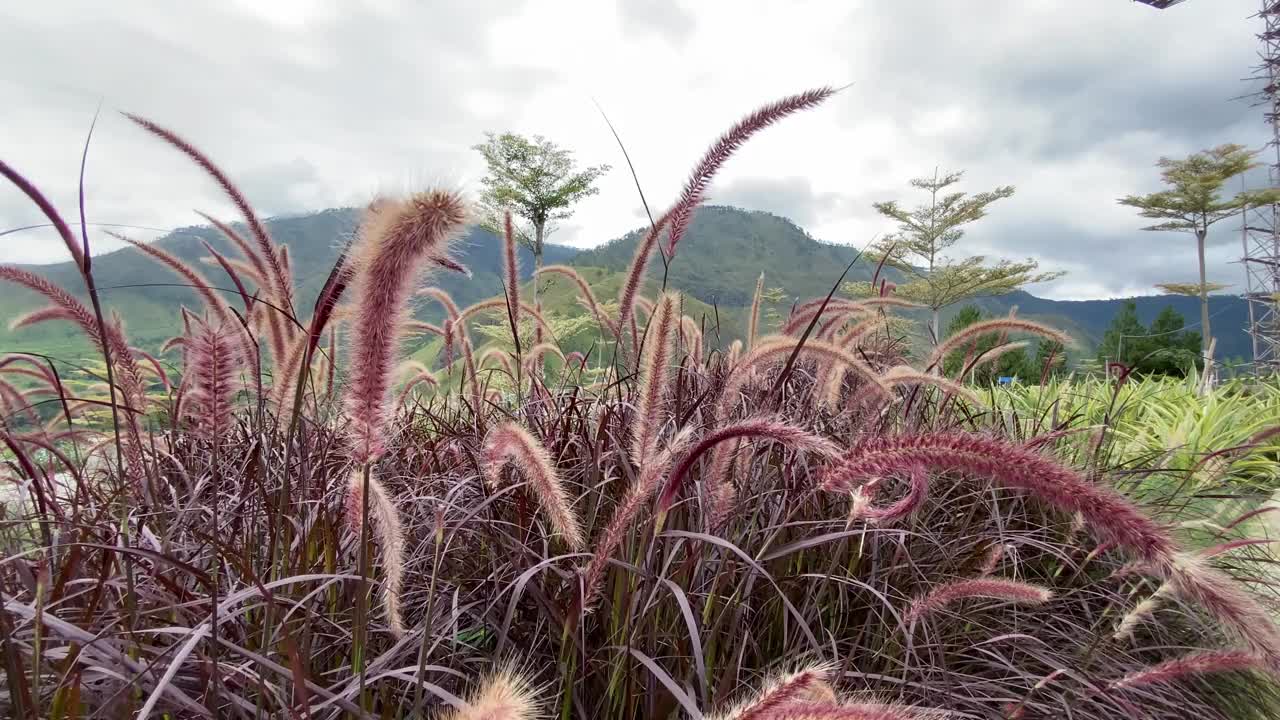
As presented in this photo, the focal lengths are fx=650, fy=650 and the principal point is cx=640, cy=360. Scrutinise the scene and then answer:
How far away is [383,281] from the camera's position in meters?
0.97

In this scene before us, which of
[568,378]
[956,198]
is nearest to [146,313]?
[956,198]

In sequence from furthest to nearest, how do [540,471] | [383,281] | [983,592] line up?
1. [983,592]
2. [540,471]
3. [383,281]

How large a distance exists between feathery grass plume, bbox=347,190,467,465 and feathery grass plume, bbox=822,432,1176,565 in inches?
27.1

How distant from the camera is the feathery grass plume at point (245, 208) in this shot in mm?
1883

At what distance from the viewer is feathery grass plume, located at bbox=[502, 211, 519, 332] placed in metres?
2.64

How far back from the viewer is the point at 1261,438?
2.52 metres

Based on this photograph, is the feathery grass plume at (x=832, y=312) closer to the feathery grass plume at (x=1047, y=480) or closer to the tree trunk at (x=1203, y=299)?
the feathery grass plume at (x=1047, y=480)

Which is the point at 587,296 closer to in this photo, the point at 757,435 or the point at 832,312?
the point at 832,312

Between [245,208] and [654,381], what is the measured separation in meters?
1.42

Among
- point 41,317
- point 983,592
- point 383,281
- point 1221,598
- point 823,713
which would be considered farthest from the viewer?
point 41,317

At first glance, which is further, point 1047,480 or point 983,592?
point 983,592

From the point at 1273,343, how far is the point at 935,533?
2478 inches

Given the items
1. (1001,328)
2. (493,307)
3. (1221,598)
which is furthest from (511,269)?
(1221,598)

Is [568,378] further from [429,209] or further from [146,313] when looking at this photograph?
[146,313]
